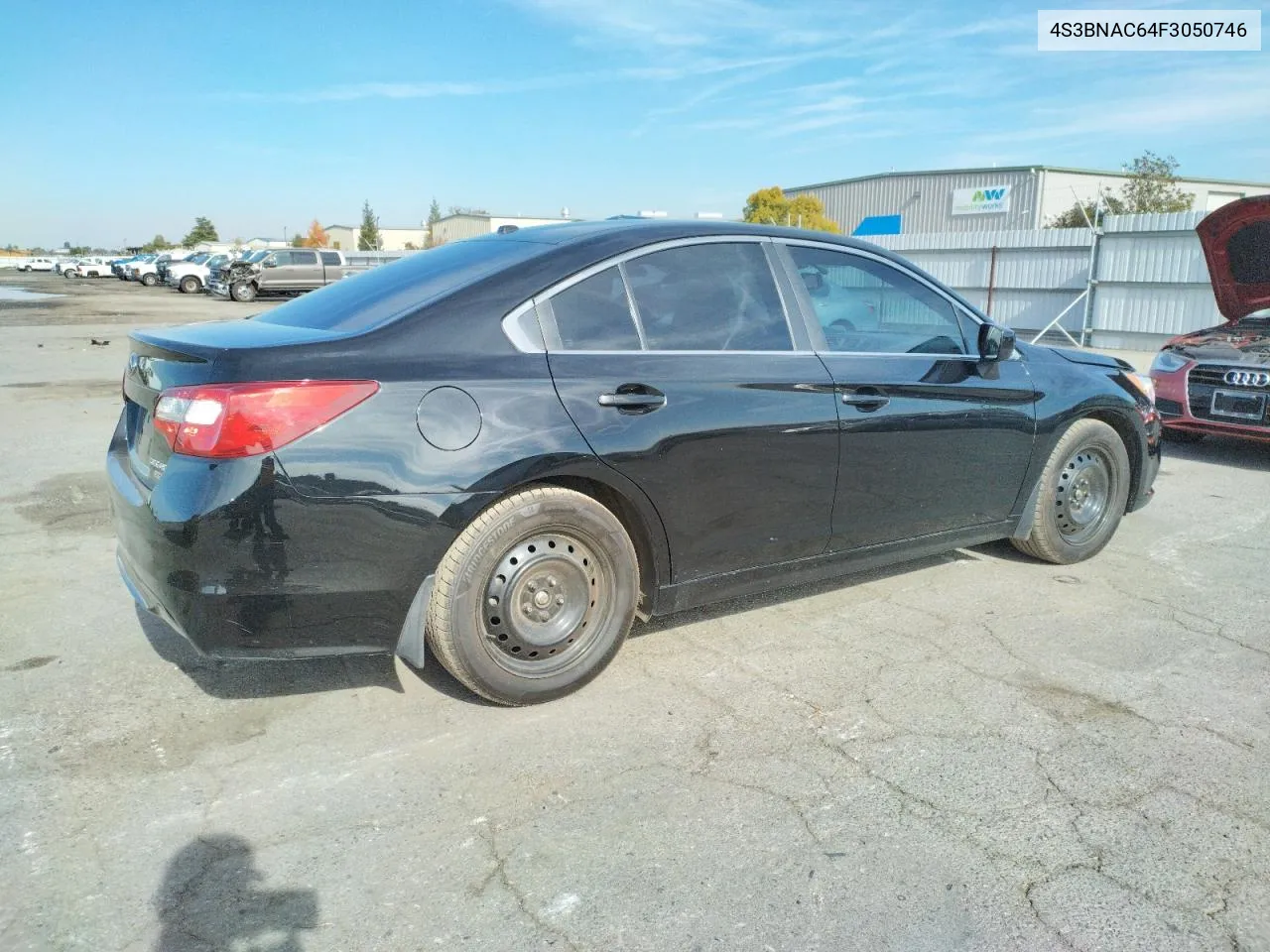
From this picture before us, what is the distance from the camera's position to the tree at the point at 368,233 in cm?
10469

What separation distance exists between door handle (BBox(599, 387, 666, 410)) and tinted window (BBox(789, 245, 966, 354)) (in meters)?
0.92

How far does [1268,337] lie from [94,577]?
8442 mm

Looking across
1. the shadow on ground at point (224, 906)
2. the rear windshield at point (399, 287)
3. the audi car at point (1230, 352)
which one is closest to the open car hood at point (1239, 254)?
the audi car at point (1230, 352)

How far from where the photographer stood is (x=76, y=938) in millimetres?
2193

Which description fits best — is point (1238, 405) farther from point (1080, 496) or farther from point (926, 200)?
point (926, 200)

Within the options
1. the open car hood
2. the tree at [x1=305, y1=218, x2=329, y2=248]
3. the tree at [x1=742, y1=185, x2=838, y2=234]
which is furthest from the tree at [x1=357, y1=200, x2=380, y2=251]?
the open car hood

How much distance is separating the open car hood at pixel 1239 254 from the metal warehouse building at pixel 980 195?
35.9 meters

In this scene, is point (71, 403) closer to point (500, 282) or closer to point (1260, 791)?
point (500, 282)

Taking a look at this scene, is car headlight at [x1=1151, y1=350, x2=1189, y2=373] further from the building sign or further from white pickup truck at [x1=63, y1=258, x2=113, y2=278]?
white pickup truck at [x1=63, y1=258, x2=113, y2=278]

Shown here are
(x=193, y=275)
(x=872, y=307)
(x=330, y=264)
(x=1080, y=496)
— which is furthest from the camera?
(x=193, y=275)

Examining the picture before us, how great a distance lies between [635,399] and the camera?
3330 millimetres

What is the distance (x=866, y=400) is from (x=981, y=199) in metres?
49.7

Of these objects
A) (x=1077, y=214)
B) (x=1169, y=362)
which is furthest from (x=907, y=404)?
(x=1077, y=214)

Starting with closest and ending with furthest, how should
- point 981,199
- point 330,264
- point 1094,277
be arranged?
point 1094,277
point 330,264
point 981,199
